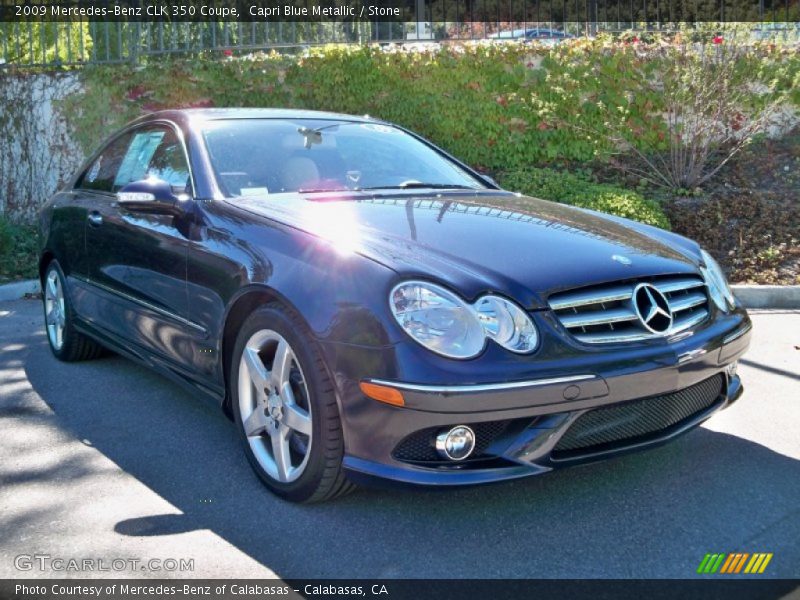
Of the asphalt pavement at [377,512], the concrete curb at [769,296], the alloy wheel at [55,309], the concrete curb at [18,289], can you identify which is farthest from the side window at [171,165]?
the concrete curb at [769,296]

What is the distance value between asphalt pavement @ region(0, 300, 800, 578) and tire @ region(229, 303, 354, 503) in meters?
0.13

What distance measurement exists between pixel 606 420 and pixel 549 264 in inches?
23.1

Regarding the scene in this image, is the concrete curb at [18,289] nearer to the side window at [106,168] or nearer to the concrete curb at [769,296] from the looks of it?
the side window at [106,168]

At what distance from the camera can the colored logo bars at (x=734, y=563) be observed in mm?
2939

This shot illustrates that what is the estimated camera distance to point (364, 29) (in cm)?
1112

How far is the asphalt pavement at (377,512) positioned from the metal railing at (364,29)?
23.3 feet

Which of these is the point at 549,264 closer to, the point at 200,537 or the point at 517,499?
the point at 517,499

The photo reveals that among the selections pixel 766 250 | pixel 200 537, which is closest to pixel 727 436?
pixel 200 537

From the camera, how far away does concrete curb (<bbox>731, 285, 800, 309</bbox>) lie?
7.20 metres

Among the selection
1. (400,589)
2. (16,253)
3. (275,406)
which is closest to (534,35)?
(16,253)

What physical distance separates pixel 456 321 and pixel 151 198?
5.91ft

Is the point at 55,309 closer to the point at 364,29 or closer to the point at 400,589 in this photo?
the point at 400,589

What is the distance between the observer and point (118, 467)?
12.8ft

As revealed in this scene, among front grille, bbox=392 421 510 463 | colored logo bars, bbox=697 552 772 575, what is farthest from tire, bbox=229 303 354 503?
colored logo bars, bbox=697 552 772 575
